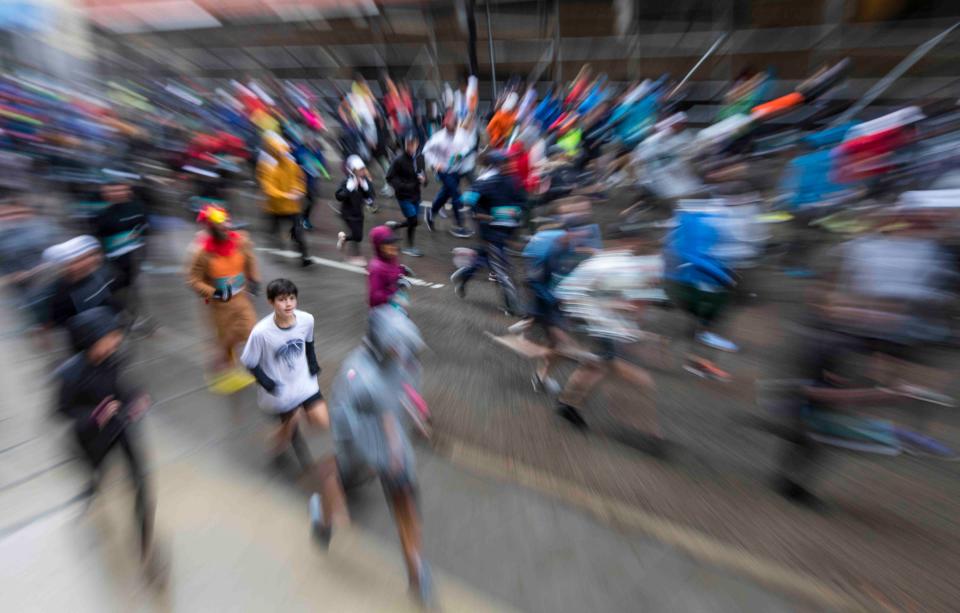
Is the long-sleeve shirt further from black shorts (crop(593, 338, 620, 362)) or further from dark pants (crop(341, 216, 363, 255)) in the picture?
black shorts (crop(593, 338, 620, 362))

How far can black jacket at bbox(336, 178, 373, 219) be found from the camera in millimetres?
8742

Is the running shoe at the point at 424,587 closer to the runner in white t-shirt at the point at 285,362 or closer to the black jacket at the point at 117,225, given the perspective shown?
the runner in white t-shirt at the point at 285,362

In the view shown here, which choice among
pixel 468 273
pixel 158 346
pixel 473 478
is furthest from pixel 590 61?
pixel 473 478

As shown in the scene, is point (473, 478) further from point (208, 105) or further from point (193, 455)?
point (208, 105)

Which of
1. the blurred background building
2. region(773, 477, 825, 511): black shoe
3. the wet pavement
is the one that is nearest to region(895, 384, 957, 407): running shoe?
the wet pavement

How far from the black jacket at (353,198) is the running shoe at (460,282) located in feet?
5.96

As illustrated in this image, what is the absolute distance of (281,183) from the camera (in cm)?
865

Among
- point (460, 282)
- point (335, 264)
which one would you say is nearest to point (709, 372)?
point (460, 282)

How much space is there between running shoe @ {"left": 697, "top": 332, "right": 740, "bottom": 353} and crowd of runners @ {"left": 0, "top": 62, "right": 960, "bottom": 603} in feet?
0.07

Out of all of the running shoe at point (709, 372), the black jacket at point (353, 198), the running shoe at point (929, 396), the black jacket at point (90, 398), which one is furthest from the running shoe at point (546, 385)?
the black jacket at point (353, 198)

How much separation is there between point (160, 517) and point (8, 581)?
0.79 meters

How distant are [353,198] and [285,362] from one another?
5106 mm

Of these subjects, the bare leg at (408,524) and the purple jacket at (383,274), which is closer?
the bare leg at (408,524)

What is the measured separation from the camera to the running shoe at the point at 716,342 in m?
6.36
